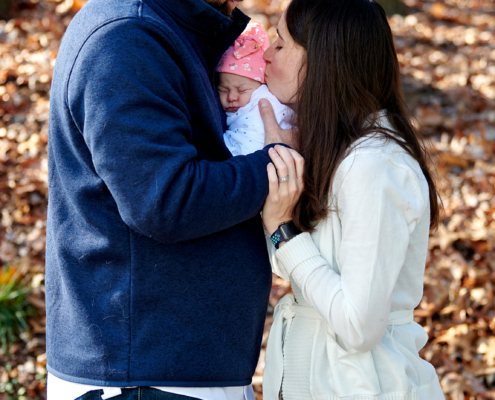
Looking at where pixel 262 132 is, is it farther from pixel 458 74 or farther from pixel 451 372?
pixel 458 74

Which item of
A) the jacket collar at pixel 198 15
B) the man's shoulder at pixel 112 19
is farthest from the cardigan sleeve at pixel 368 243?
the man's shoulder at pixel 112 19

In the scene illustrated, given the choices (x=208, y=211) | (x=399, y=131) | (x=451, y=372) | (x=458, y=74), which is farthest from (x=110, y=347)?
(x=458, y=74)

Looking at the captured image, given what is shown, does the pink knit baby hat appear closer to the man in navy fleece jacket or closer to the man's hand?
the man's hand

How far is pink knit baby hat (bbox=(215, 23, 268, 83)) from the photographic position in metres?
2.06

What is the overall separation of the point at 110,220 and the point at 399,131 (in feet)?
3.42

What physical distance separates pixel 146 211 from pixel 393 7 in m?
9.51

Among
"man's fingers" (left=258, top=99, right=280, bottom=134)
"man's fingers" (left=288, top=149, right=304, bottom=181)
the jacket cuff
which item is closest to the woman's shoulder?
"man's fingers" (left=288, top=149, right=304, bottom=181)

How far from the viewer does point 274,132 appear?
188 cm

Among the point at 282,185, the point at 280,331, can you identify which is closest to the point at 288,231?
the point at 282,185

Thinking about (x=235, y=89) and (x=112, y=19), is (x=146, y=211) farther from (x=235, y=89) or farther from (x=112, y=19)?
(x=235, y=89)

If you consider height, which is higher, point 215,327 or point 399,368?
point 215,327

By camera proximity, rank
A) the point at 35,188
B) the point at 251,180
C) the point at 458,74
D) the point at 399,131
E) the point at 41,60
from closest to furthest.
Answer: the point at 251,180, the point at 399,131, the point at 35,188, the point at 41,60, the point at 458,74

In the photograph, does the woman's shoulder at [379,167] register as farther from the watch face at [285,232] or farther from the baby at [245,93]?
the baby at [245,93]

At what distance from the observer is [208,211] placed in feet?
4.57
